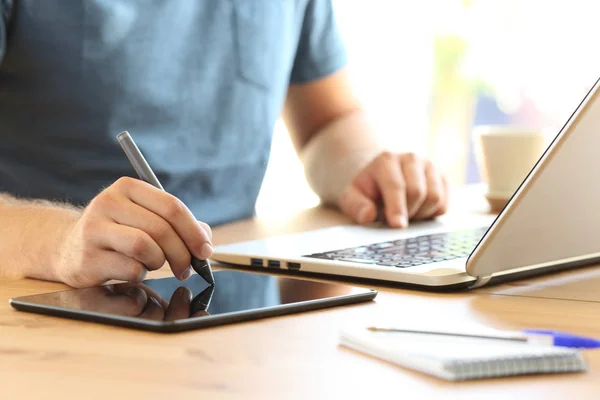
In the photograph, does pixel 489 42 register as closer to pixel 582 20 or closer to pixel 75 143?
pixel 582 20

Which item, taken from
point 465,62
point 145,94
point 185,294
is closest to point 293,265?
point 185,294

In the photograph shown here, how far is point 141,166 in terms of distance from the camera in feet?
2.75

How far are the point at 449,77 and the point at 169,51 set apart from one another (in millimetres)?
2667

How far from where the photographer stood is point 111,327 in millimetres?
657

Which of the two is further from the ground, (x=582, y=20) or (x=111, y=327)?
(x=582, y=20)

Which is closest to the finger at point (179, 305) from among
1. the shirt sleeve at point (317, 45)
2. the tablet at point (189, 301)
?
the tablet at point (189, 301)

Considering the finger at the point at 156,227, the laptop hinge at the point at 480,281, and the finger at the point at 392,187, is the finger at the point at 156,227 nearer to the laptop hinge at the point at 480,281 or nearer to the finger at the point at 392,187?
the laptop hinge at the point at 480,281

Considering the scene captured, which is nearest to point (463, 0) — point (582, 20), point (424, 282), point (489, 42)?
point (489, 42)

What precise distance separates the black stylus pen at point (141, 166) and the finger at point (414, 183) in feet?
1.62

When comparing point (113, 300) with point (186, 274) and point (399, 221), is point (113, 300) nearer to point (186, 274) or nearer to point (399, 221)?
point (186, 274)

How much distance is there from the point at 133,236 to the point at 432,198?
59cm

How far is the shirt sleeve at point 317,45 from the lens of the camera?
169 cm

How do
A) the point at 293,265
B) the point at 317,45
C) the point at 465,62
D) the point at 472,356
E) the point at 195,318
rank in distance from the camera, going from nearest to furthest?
the point at 472,356
the point at 195,318
the point at 293,265
the point at 317,45
the point at 465,62

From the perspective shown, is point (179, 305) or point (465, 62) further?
point (465, 62)
